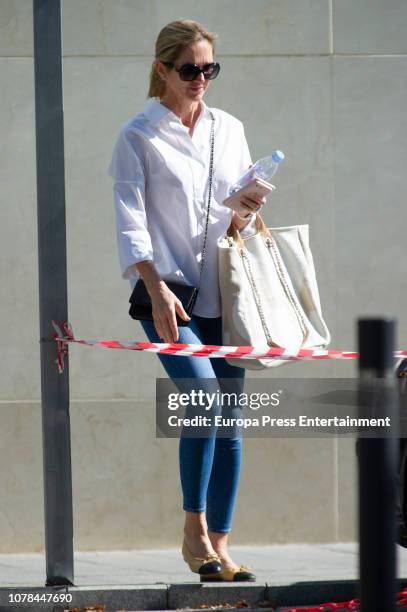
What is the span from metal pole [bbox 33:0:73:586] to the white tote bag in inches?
26.6

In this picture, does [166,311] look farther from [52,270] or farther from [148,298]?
[52,270]

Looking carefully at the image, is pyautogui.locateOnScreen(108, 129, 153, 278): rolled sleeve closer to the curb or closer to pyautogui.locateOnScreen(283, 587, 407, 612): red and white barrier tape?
the curb

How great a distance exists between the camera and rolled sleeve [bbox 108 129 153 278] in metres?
4.61

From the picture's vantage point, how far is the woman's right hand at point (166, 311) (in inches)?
179

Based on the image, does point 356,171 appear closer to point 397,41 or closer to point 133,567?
point 397,41

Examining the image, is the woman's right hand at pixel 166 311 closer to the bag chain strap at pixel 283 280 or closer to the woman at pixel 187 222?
the woman at pixel 187 222

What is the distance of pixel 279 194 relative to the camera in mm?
6387

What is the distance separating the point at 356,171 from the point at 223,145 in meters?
1.65

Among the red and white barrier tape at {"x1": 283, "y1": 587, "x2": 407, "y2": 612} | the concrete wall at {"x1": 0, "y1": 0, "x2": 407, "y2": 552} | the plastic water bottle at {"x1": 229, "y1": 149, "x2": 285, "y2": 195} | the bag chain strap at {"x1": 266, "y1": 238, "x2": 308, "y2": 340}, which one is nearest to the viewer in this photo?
the red and white barrier tape at {"x1": 283, "y1": 587, "x2": 407, "y2": 612}

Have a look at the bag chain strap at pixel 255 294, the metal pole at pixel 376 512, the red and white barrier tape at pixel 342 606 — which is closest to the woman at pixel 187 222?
the bag chain strap at pixel 255 294

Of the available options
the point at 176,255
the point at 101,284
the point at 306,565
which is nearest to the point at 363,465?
the point at 176,255

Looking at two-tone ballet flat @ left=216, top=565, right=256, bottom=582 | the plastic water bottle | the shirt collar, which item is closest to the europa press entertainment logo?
two-tone ballet flat @ left=216, top=565, right=256, bottom=582

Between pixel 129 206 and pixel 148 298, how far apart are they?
0.34 m

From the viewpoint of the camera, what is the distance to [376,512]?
2906 millimetres
